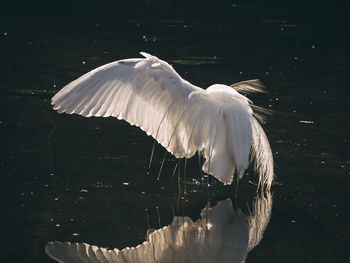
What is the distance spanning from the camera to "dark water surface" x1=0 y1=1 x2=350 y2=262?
585 centimetres

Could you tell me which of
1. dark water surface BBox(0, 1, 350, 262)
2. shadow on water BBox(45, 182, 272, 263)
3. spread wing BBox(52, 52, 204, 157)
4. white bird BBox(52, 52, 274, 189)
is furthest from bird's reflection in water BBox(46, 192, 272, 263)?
spread wing BBox(52, 52, 204, 157)

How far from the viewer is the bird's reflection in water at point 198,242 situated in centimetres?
530

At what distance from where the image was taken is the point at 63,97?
20.9 feet

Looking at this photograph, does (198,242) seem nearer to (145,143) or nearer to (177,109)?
(177,109)

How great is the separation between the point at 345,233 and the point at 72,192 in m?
2.32

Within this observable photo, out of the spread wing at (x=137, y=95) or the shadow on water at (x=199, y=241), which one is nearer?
the shadow on water at (x=199, y=241)

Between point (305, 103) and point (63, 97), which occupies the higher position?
point (63, 97)

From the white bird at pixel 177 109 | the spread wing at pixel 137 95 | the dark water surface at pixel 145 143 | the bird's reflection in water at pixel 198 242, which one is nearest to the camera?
the bird's reflection in water at pixel 198 242

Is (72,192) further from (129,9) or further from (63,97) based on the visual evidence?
(129,9)

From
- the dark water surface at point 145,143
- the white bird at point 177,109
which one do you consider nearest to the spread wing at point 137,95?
the white bird at point 177,109

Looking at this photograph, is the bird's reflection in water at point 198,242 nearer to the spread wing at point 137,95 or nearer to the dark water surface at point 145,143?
the dark water surface at point 145,143

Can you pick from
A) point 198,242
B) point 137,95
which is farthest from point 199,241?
point 137,95

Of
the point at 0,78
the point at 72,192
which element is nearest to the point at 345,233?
the point at 72,192

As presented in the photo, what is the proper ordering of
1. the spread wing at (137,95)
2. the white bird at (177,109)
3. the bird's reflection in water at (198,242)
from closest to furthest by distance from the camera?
the bird's reflection in water at (198,242) → the white bird at (177,109) → the spread wing at (137,95)
